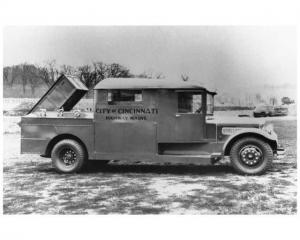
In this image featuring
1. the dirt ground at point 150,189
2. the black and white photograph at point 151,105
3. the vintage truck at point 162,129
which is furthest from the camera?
the vintage truck at point 162,129

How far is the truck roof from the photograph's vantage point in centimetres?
896

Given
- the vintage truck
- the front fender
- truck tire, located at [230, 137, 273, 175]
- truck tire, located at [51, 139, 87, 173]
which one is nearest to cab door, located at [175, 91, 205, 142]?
the vintage truck

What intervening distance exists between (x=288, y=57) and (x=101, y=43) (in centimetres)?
361

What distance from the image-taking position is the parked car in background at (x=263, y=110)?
9.03m

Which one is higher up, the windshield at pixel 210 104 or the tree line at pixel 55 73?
the tree line at pixel 55 73

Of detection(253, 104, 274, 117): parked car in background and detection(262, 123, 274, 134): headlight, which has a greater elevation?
detection(253, 104, 274, 117): parked car in background

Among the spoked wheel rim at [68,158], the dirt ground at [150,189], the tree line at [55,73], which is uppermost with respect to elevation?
the tree line at [55,73]

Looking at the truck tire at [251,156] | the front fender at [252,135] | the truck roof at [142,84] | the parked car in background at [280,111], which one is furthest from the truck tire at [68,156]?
the parked car in background at [280,111]

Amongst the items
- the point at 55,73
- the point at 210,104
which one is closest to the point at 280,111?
the point at 210,104

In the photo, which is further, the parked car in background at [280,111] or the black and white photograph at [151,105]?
the parked car in background at [280,111]

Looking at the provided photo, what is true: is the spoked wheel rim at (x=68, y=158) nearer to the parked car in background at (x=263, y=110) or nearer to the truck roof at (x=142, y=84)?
the truck roof at (x=142, y=84)

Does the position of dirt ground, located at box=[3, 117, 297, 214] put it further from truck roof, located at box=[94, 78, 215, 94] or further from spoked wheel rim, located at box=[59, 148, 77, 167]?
truck roof, located at box=[94, 78, 215, 94]

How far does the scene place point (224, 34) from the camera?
8.21 metres

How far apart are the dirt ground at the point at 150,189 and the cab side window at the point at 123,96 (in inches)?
61.0
